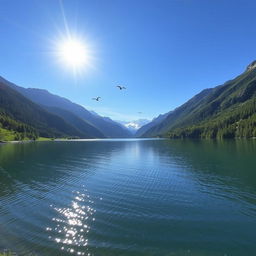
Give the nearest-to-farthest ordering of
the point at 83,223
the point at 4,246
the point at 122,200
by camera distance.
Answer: the point at 4,246
the point at 83,223
the point at 122,200

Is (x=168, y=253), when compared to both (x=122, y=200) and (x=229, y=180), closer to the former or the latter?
(x=122, y=200)

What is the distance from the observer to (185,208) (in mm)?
31188

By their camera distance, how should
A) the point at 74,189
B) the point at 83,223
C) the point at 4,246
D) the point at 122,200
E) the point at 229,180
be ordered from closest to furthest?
1. the point at 4,246
2. the point at 83,223
3. the point at 122,200
4. the point at 74,189
5. the point at 229,180

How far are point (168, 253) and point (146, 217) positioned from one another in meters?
8.73

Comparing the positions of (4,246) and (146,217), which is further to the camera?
(146,217)

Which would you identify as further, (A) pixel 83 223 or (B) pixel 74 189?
(B) pixel 74 189

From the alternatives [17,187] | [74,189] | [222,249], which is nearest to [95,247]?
[222,249]

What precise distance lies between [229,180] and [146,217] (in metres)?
27.8

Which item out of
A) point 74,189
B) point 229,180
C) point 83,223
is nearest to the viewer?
point 83,223

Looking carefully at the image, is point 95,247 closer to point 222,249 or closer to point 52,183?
point 222,249

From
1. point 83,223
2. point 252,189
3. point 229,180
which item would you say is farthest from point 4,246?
point 229,180

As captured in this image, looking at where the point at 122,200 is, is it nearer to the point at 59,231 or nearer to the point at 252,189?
the point at 59,231

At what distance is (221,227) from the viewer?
2484 cm

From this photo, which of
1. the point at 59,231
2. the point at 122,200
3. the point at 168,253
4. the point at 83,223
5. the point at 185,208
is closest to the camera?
the point at 168,253
